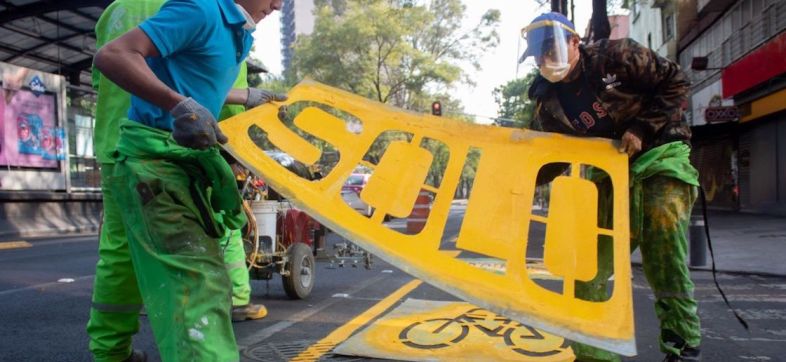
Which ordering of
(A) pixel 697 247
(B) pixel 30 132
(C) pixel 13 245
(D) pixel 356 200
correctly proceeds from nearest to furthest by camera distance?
(D) pixel 356 200 < (A) pixel 697 247 < (C) pixel 13 245 < (B) pixel 30 132

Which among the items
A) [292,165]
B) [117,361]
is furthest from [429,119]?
[117,361]

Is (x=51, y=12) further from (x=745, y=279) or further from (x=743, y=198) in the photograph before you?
(x=743, y=198)

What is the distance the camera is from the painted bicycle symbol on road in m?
3.54

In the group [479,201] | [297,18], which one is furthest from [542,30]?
[297,18]

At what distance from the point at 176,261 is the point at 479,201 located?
1.41m

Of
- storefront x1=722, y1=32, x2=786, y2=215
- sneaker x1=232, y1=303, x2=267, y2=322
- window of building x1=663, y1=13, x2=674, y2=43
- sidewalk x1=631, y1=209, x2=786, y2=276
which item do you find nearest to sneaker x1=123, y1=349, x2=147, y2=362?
sneaker x1=232, y1=303, x2=267, y2=322

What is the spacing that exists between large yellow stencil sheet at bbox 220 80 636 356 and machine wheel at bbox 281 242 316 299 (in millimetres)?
2433

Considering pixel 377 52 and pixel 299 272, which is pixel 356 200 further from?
pixel 377 52

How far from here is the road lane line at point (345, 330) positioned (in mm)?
3492

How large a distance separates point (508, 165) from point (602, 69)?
622mm

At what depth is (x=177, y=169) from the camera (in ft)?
6.71

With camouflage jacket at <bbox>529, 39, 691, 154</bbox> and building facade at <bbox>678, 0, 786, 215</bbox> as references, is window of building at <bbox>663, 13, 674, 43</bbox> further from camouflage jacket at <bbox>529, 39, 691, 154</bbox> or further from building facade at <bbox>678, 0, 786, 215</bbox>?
camouflage jacket at <bbox>529, 39, 691, 154</bbox>

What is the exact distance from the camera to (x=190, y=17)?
195 centimetres

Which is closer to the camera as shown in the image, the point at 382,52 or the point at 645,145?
the point at 645,145
